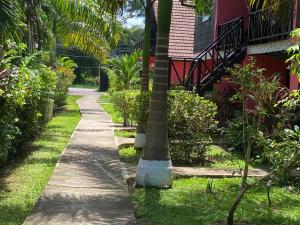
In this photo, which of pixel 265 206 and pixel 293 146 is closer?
pixel 293 146

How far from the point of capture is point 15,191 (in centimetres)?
834

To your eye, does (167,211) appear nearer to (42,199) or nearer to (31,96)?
(42,199)

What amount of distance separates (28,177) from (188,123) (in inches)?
131

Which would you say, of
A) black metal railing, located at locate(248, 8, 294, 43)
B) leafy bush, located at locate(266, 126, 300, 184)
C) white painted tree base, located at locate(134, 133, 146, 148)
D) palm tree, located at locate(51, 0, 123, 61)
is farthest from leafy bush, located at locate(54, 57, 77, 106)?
leafy bush, located at locate(266, 126, 300, 184)

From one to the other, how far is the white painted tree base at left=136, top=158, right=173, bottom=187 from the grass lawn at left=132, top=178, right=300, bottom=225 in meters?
0.14

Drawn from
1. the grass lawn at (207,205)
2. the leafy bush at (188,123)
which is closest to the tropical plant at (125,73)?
the leafy bush at (188,123)

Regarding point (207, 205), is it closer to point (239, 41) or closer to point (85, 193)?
point (85, 193)

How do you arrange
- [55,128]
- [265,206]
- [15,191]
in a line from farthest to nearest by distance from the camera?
[55,128]
[15,191]
[265,206]

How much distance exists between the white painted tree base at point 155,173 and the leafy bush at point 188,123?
2398 millimetres

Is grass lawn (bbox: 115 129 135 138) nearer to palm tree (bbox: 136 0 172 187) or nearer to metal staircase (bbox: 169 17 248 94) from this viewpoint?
metal staircase (bbox: 169 17 248 94)

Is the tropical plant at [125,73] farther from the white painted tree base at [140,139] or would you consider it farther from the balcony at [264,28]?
the white painted tree base at [140,139]

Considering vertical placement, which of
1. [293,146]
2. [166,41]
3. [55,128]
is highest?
[166,41]

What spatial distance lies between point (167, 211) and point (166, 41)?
2862 millimetres

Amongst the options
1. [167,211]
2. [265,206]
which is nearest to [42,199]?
[167,211]
